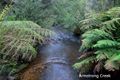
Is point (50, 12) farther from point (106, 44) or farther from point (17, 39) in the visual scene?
point (106, 44)

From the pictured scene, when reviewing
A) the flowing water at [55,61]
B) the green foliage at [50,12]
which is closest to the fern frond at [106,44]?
the flowing water at [55,61]

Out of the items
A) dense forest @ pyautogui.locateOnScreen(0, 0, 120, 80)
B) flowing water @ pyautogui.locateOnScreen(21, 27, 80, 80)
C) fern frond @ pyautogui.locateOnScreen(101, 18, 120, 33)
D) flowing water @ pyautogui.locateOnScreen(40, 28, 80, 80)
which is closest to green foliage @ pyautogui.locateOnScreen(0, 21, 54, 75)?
dense forest @ pyautogui.locateOnScreen(0, 0, 120, 80)

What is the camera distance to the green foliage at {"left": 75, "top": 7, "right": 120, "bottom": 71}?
4.76 metres

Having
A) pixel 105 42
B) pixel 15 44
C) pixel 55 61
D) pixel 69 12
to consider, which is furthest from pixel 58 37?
pixel 105 42

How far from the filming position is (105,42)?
4.96 m

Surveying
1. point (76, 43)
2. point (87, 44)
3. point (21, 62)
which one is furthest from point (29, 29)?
point (76, 43)

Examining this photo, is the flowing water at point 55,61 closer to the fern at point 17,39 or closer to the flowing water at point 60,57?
the flowing water at point 60,57

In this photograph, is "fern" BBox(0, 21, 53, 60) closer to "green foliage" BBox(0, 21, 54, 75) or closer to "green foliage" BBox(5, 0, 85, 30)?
"green foliage" BBox(0, 21, 54, 75)

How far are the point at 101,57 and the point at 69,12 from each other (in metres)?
5.80

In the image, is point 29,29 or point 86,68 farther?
point 29,29

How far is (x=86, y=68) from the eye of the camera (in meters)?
5.17

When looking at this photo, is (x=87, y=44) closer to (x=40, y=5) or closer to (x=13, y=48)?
(x=13, y=48)

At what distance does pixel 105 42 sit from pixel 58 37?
14.5 ft

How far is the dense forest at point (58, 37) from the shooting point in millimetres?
5129
